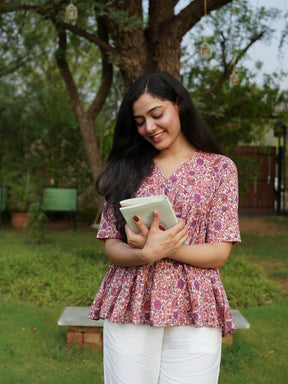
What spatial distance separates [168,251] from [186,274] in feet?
0.58

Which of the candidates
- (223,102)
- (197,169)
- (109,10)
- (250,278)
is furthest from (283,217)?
(197,169)

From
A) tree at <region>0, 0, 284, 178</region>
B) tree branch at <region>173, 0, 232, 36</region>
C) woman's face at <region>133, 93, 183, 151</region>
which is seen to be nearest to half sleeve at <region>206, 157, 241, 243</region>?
woman's face at <region>133, 93, 183, 151</region>

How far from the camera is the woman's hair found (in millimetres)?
1834

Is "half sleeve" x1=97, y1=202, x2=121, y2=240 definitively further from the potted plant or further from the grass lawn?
the potted plant

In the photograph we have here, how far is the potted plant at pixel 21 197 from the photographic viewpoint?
1069 centimetres

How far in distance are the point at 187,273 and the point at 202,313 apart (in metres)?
0.14

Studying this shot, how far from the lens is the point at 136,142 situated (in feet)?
6.52

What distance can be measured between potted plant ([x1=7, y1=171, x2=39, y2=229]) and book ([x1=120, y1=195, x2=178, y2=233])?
9.33 metres

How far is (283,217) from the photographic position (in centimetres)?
1262

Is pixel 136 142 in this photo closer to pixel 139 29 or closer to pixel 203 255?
pixel 203 255

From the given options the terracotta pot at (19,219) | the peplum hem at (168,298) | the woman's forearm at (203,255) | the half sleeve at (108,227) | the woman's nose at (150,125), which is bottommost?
the terracotta pot at (19,219)

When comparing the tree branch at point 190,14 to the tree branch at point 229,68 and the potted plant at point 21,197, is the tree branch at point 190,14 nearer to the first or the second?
the tree branch at point 229,68

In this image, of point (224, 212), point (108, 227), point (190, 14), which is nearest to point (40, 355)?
point (108, 227)

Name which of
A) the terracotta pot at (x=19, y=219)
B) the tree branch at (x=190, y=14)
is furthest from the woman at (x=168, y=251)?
the terracotta pot at (x=19, y=219)
